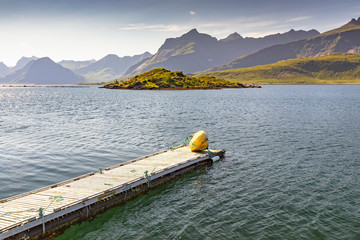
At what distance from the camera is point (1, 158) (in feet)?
99.4

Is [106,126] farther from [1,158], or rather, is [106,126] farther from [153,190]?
[153,190]

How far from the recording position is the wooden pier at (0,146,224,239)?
14.8 meters

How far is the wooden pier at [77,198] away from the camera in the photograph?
14.8 m

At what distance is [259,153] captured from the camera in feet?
107

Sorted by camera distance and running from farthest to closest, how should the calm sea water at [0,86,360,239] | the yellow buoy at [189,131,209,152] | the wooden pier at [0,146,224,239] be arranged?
the yellow buoy at [189,131,209,152], the calm sea water at [0,86,360,239], the wooden pier at [0,146,224,239]

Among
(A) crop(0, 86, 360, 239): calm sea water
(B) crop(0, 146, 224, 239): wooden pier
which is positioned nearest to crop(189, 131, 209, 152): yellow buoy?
(A) crop(0, 86, 360, 239): calm sea water

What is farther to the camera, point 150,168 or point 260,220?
point 150,168

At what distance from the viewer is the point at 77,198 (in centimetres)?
1759

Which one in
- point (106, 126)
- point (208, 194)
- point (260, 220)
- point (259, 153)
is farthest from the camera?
point (106, 126)

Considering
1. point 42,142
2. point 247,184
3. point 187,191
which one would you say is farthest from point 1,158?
point 247,184

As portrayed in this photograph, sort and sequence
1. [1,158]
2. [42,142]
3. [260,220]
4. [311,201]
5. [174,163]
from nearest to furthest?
[260,220] < [311,201] < [174,163] < [1,158] < [42,142]

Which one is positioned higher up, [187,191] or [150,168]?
[150,168]

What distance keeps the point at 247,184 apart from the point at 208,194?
417 cm

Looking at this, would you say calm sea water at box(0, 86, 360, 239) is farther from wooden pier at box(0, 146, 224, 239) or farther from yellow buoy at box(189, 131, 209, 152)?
yellow buoy at box(189, 131, 209, 152)
